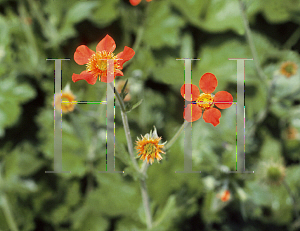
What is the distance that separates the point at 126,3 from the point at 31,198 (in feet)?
6.35

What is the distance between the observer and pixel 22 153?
215 cm

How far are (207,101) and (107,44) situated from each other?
36 centimetres

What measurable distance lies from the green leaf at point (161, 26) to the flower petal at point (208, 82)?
1605mm

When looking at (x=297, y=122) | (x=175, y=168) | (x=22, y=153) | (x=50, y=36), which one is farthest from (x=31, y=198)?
(x=297, y=122)

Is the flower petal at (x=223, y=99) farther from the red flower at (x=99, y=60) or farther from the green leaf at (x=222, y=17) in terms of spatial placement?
the green leaf at (x=222, y=17)

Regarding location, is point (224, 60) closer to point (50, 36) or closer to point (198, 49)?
point (198, 49)

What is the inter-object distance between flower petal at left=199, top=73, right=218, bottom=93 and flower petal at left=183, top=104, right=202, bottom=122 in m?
0.06

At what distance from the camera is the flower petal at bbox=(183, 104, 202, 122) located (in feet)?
2.40

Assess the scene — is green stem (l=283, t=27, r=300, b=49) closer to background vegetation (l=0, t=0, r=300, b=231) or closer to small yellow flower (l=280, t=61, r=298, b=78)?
background vegetation (l=0, t=0, r=300, b=231)

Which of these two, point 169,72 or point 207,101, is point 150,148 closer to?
point 207,101

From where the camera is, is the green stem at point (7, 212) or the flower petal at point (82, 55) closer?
the flower petal at point (82, 55)

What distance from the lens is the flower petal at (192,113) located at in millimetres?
732

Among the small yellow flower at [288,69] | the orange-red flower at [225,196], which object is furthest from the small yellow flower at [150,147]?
the small yellow flower at [288,69]

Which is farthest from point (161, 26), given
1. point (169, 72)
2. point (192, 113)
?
point (192, 113)
